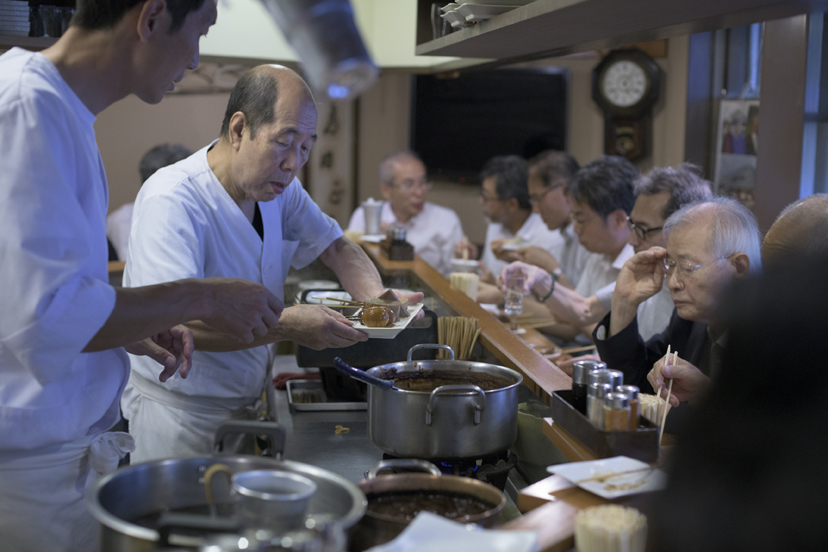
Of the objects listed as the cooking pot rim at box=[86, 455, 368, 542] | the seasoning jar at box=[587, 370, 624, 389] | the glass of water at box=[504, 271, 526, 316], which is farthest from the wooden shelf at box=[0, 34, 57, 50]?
the seasoning jar at box=[587, 370, 624, 389]

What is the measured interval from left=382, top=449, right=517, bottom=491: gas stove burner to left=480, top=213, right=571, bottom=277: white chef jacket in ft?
10.3

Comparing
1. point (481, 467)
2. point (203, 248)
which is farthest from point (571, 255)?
point (481, 467)

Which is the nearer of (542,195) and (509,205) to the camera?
(542,195)

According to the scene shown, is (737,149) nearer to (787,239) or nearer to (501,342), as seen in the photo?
(787,239)

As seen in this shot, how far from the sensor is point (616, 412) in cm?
144

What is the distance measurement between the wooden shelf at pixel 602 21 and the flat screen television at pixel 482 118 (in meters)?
4.26

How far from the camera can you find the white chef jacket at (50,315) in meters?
1.27

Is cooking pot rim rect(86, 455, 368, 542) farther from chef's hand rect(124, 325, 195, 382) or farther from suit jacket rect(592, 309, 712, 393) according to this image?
suit jacket rect(592, 309, 712, 393)

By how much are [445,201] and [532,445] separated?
5.57 metres

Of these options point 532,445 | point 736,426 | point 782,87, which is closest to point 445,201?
point 782,87

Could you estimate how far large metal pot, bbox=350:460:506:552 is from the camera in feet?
3.78

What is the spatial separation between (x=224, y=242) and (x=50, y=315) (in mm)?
1111

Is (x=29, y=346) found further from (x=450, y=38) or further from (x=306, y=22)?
(x=450, y=38)

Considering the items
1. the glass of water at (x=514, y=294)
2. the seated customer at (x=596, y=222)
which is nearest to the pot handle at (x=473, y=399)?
the glass of water at (x=514, y=294)
